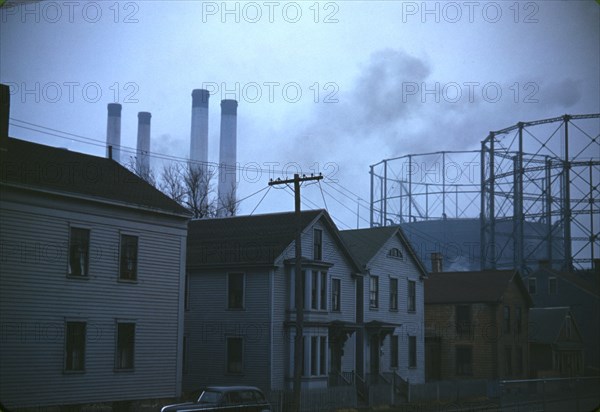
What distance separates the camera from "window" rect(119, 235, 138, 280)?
28859 mm

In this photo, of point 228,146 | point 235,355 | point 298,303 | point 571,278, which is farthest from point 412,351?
point 228,146

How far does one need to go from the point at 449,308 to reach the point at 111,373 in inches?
1135

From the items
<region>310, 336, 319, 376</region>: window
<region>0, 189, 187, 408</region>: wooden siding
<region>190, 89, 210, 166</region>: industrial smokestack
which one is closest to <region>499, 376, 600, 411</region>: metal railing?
<region>310, 336, 319, 376</region>: window

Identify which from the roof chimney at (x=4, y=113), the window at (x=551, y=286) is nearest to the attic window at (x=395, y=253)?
the window at (x=551, y=286)

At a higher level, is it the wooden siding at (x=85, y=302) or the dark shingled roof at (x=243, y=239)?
the dark shingled roof at (x=243, y=239)

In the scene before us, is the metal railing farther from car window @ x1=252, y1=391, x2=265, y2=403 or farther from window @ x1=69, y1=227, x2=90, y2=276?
window @ x1=69, y1=227, x2=90, y2=276

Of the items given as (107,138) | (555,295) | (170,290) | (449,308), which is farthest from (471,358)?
(107,138)

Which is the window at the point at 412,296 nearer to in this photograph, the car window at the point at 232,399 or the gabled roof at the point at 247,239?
the gabled roof at the point at 247,239

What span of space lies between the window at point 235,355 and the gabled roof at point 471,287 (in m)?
18.9

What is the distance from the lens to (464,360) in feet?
167

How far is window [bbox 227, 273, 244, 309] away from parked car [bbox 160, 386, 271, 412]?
11.9 m

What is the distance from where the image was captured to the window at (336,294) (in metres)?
40.3

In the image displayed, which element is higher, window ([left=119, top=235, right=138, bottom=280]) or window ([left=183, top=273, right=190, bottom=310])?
window ([left=119, top=235, right=138, bottom=280])

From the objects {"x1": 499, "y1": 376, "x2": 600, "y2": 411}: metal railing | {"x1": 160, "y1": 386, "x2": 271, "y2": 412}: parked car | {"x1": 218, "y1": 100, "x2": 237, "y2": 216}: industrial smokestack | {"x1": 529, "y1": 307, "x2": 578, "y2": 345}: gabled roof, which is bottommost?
{"x1": 499, "y1": 376, "x2": 600, "y2": 411}: metal railing
